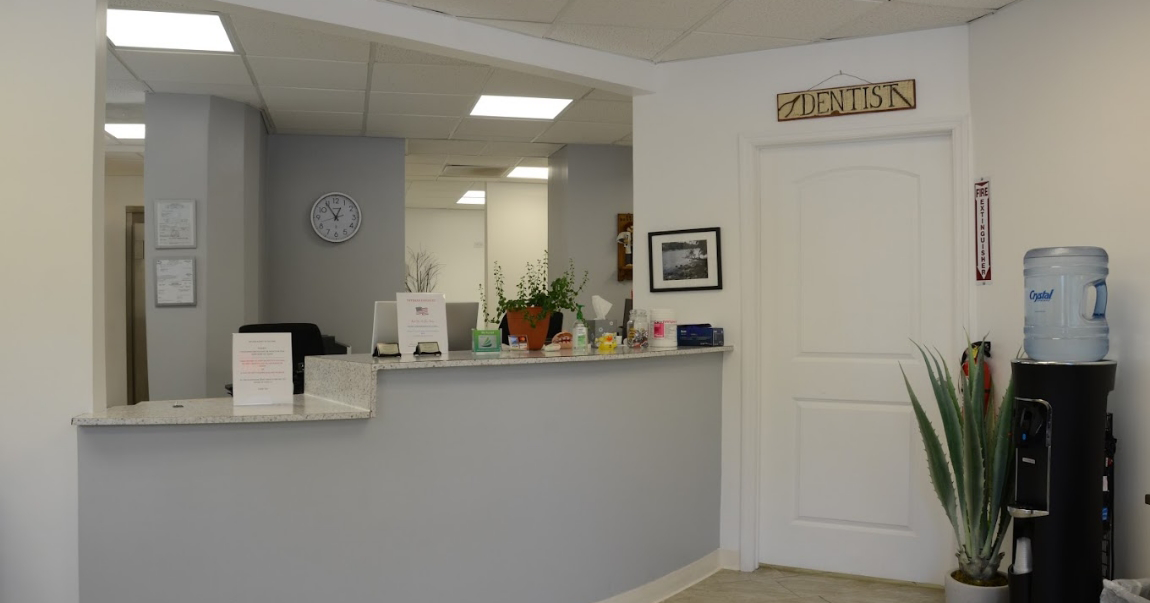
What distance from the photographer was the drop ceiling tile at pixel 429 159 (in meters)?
8.05

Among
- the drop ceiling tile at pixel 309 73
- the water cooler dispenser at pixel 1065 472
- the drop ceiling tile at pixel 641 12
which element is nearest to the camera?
the water cooler dispenser at pixel 1065 472

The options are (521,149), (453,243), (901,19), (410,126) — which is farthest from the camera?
(453,243)

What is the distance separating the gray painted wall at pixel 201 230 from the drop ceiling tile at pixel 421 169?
2.65 metres

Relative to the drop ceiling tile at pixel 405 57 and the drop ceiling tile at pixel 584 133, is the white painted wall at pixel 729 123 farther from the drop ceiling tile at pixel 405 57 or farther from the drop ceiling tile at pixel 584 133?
the drop ceiling tile at pixel 584 133

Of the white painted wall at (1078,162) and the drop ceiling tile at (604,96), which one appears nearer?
the white painted wall at (1078,162)

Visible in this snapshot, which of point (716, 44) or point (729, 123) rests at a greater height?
point (716, 44)

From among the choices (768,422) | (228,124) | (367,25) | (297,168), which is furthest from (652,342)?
(297,168)

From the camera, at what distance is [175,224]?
579 cm

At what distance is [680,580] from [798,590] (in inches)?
21.6

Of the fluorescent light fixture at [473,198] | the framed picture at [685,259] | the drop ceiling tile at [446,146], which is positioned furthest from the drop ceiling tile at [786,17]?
the fluorescent light fixture at [473,198]

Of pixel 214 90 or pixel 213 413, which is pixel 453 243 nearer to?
pixel 214 90

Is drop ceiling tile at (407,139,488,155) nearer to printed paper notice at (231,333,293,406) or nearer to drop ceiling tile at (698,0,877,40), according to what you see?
drop ceiling tile at (698,0,877,40)

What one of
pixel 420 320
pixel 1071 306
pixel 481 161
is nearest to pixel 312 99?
pixel 481 161

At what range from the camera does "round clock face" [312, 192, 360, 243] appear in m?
7.16
